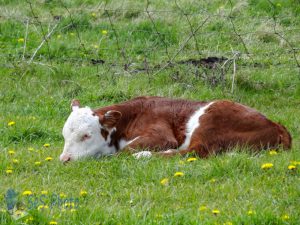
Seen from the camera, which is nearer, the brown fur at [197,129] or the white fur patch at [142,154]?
the white fur patch at [142,154]

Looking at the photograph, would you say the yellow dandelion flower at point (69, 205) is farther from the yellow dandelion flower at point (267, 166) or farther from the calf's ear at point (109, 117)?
the calf's ear at point (109, 117)

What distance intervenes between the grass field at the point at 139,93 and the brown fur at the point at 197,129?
0.94ft

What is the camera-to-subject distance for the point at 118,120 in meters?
8.66

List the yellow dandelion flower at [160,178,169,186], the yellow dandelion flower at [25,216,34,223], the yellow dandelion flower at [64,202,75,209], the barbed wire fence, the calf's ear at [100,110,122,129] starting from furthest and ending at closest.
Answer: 1. the barbed wire fence
2. the calf's ear at [100,110,122,129]
3. the yellow dandelion flower at [160,178,169,186]
4. the yellow dandelion flower at [64,202,75,209]
5. the yellow dandelion flower at [25,216,34,223]

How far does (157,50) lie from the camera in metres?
12.6

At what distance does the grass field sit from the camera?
6090 mm

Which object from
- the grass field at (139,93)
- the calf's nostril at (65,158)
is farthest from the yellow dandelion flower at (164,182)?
the calf's nostril at (65,158)

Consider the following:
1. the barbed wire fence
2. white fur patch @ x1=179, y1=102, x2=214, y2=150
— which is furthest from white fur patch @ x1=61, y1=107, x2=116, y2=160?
the barbed wire fence

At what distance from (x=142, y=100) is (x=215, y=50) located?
12.1 feet

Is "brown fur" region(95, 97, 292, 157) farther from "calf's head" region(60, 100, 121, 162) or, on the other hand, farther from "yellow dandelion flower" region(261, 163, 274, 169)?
"yellow dandelion flower" region(261, 163, 274, 169)

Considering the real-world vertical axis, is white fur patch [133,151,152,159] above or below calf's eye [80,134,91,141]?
below

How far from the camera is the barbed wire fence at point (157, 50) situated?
11.3 metres

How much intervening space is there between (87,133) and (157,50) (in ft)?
14.8

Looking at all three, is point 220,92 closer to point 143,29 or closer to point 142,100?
point 142,100
